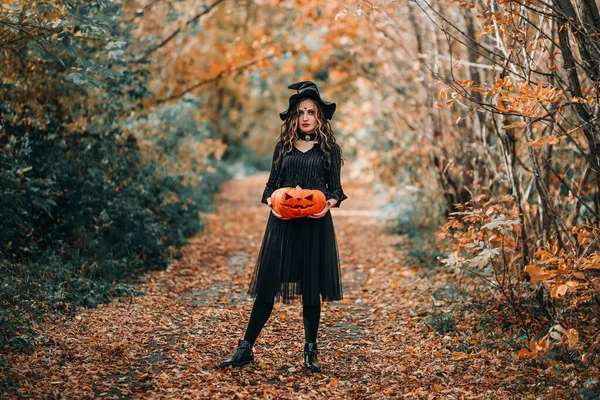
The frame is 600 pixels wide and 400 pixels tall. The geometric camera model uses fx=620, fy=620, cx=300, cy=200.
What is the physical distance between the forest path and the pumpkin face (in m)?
1.10

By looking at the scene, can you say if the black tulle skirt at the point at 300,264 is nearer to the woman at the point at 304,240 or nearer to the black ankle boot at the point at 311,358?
the woman at the point at 304,240

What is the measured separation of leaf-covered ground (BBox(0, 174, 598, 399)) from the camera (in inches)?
151

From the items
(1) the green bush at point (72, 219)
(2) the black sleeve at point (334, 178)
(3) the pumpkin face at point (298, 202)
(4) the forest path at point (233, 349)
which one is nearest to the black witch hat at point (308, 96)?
(2) the black sleeve at point (334, 178)

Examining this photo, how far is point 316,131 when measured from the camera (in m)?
4.32

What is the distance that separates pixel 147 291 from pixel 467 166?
Result: 3818 millimetres

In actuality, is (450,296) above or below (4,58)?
below

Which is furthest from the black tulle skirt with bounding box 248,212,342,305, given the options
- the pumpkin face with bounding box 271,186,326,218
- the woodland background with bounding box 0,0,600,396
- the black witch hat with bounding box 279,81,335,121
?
the woodland background with bounding box 0,0,600,396

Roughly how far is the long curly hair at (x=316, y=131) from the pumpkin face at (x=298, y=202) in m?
0.29

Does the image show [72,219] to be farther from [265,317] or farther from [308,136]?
[308,136]

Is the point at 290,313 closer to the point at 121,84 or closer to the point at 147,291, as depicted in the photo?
the point at 147,291

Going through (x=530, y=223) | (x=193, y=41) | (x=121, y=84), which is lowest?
(x=530, y=223)

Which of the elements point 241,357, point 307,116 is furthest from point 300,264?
point 307,116

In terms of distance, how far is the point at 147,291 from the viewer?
616cm

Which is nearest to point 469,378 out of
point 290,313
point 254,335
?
point 254,335
